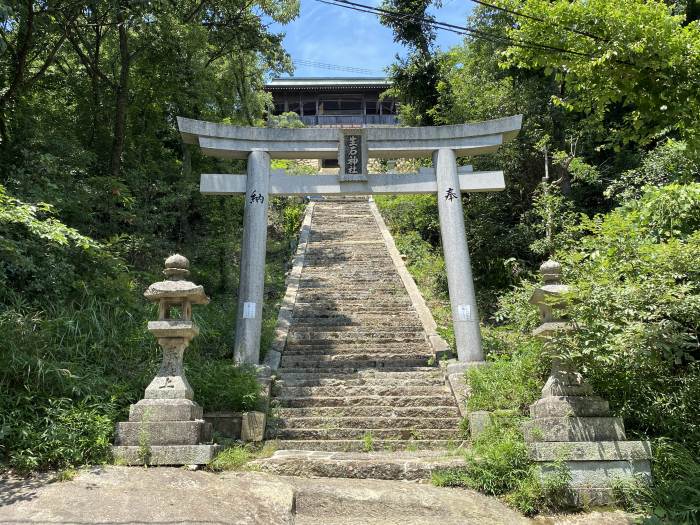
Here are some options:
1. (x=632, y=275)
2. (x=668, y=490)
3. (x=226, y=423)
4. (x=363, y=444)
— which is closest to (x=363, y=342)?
(x=363, y=444)

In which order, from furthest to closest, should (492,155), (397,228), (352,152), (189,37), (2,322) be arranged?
1. (397,228)
2. (492,155)
3. (189,37)
4. (352,152)
5. (2,322)

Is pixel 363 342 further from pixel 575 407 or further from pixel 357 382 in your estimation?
pixel 575 407

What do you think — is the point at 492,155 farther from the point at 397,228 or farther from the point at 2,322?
the point at 2,322

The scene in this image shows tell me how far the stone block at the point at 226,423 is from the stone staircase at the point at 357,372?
1.66 ft

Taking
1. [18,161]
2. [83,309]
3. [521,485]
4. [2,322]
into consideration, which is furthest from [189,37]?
[521,485]

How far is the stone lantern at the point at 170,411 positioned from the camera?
18.4 feet

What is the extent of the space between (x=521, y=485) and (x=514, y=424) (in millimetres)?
1025

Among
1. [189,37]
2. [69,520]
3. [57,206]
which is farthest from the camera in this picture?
[189,37]

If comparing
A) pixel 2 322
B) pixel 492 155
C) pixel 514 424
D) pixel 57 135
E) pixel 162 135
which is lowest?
pixel 514 424

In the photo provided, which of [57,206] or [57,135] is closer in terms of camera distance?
[57,206]

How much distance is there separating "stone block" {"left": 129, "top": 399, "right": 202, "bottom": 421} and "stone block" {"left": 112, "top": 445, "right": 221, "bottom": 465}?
31cm

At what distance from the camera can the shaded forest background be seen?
5613 millimetres

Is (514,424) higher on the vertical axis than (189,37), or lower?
lower

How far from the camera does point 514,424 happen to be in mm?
6262
